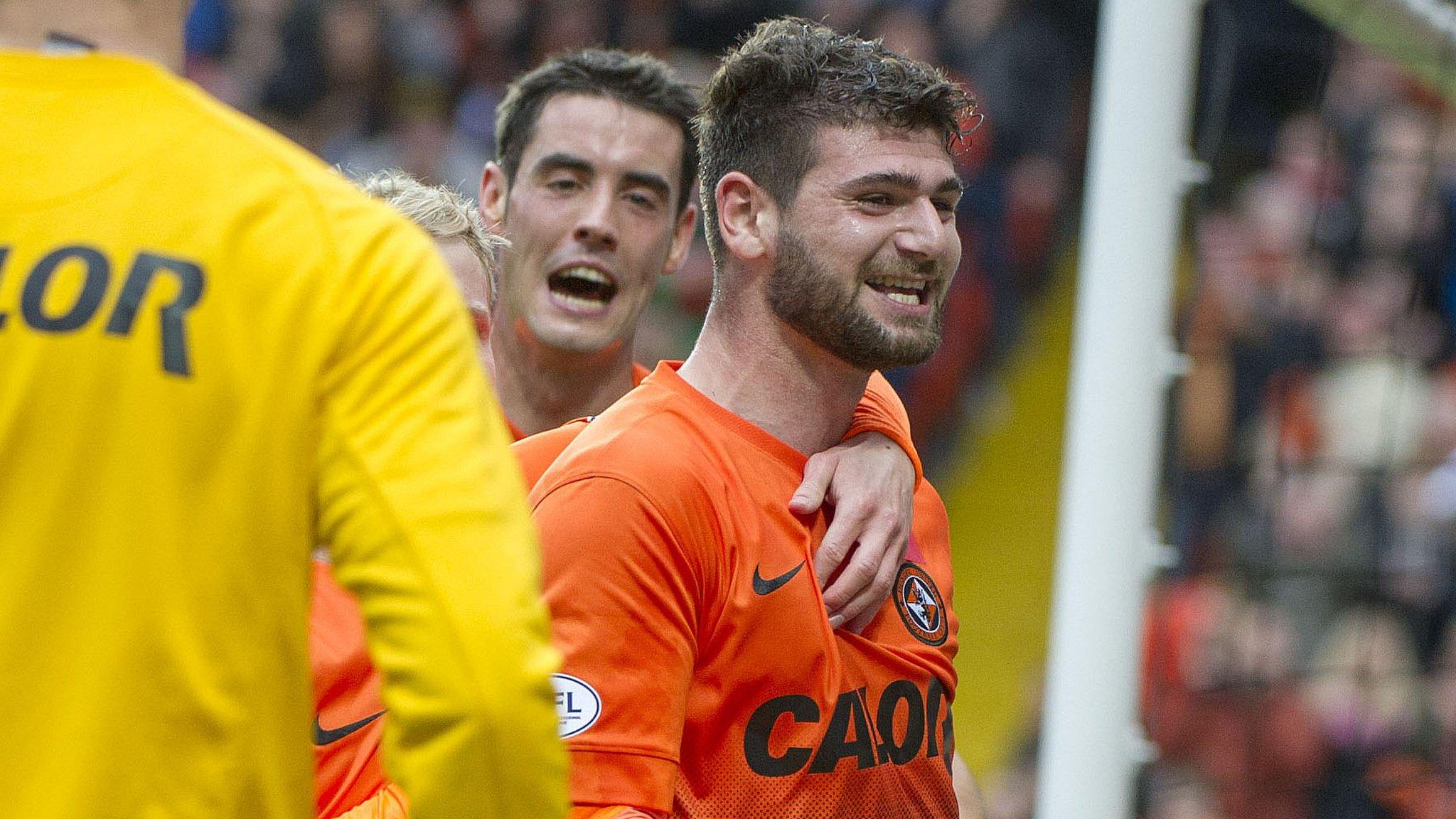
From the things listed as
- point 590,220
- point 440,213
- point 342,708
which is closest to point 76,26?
point 342,708

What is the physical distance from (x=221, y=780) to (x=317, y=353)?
15.1 inches

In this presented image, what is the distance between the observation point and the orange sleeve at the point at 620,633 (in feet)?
6.44

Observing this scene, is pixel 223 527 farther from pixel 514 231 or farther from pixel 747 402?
pixel 514 231

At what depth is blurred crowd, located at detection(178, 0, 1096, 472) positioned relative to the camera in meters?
7.94

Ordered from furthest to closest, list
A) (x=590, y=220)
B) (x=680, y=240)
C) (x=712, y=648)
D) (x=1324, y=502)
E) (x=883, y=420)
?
(x=1324, y=502) < (x=680, y=240) < (x=590, y=220) < (x=883, y=420) < (x=712, y=648)

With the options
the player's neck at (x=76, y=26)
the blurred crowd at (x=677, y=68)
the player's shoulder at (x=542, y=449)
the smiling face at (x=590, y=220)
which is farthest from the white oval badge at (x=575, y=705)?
the blurred crowd at (x=677, y=68)

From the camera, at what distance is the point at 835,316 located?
7.70 ft

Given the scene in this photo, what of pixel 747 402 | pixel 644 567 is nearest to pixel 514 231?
pixel 747 402

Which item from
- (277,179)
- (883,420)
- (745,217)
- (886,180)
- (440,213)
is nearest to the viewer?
(277,179)

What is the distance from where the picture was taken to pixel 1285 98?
598 centimetres

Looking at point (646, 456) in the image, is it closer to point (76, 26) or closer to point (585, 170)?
point (76, 26)

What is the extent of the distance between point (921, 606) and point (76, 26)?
1435 mm

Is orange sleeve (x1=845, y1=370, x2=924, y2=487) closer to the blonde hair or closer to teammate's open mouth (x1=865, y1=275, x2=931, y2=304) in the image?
teammate's open mouth (x1=865, y1=275, x2=931, y2=304)

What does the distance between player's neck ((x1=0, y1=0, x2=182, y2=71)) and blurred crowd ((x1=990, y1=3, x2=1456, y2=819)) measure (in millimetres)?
2566
